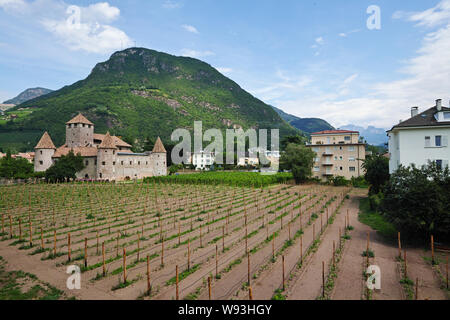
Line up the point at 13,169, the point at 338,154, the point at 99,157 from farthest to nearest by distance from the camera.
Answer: the point at 99,157, the point at 13,169, the point at 338,154

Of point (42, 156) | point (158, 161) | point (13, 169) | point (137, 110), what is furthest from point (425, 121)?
point (137, 110)

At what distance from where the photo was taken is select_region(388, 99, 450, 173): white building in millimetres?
18594

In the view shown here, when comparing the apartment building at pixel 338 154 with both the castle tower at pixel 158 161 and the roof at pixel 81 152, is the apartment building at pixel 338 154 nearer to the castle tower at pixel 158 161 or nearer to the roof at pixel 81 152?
the castle tower at pixel 158 161

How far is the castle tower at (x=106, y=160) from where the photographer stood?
51.8 m

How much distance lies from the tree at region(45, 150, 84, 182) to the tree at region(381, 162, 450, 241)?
53.8 metres

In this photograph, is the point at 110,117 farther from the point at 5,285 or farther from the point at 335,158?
the point at 5,285

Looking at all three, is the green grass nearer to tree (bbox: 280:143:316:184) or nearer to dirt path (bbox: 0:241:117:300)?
dirt path (bbox: 0:241:117:300)

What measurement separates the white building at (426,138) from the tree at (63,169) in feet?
179

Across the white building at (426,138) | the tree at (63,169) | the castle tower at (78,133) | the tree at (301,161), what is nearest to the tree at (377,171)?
the white building at (426,138)

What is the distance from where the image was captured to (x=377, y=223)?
17156 mm

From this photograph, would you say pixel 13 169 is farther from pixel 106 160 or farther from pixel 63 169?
pixel 106 160

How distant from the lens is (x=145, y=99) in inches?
5758

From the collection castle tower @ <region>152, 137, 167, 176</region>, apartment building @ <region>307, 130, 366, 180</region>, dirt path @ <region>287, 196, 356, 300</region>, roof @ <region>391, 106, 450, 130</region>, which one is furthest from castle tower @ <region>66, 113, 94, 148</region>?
roof @ <region>391, 106, 450, 130</region>

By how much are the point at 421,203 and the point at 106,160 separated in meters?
54.1
